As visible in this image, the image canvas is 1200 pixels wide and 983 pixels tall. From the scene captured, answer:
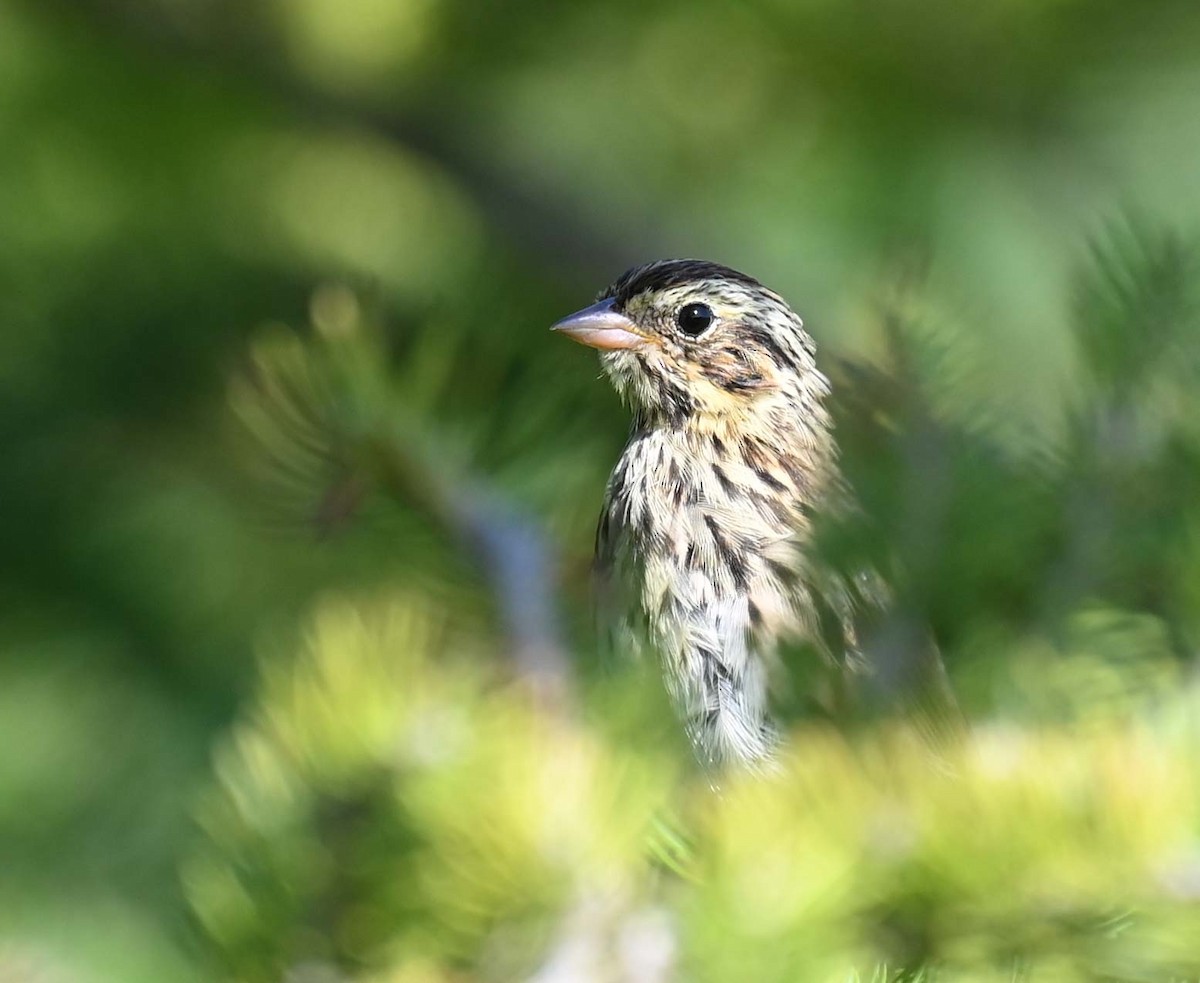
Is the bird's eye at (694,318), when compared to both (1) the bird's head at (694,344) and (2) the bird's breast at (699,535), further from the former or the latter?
(2) the bird's breast at (699,535)

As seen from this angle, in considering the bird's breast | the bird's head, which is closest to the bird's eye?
the bird's head

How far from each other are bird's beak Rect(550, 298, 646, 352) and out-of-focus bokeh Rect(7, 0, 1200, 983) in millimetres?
54

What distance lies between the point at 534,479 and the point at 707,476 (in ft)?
2.00

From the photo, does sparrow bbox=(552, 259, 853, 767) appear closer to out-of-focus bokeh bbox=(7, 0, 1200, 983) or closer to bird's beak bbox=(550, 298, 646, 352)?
bird's beak bbox=(550, 298, 646, 352)

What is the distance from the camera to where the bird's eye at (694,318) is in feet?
8.88

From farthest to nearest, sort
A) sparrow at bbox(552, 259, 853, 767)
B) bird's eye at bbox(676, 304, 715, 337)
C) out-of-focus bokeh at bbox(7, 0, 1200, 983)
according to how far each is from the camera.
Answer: bird's eye at bbox(676, 304, 715, 337), sparrow at bbox(552, 259, 853, 767), out-of-focus bokeh at bbox(7, 0, 1200, 983)

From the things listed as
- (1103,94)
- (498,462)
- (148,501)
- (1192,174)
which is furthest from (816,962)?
(1192,174)

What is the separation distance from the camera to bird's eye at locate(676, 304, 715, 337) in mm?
2707

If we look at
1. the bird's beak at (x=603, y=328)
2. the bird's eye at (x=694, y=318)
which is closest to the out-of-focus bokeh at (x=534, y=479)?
the bird's beak at (x=603, y=328)

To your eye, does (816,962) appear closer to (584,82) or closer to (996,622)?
(996,622)

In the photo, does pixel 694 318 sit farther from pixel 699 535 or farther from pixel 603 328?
pixel 699 535

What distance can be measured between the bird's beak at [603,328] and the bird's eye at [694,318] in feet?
0.26

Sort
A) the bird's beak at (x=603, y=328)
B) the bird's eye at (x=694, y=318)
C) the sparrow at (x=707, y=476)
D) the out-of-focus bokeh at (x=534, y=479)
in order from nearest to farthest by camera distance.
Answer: the out-of-focus bokeh at (x=534, y=479) < the sparrow at (x=707, y=476) < the bird's beak at (x=603, y=328) < the bird's eye at (x=694, y=318)

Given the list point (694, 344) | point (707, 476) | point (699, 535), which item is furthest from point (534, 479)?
point (694, 344)
